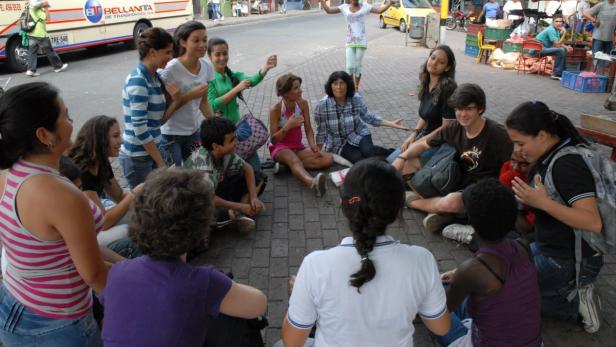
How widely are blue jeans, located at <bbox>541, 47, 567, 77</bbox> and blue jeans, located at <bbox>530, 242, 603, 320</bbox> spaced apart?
9.37m

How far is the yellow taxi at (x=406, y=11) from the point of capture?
18.6m

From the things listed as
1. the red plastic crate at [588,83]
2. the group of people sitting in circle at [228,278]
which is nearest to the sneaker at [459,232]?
the group of people sitting in circle at [228,278]

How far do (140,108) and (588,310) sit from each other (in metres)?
3.25

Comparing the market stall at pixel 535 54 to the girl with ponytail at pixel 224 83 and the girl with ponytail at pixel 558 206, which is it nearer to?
the girl with ponytail at pixel 224 83

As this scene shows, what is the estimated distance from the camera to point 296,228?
4.11 metres

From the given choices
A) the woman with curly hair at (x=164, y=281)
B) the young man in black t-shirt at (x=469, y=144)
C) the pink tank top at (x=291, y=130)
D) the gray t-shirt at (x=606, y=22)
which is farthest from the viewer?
the gray t-shirt at (x=606, y=22)

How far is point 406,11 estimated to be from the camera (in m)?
19.2

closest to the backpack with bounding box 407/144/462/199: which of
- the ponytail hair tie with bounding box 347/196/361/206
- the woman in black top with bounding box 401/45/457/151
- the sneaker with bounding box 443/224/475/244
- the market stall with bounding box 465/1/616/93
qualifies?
the sneaker with bounding box 443/224/475/244

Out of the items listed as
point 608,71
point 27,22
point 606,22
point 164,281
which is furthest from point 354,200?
point 27,22

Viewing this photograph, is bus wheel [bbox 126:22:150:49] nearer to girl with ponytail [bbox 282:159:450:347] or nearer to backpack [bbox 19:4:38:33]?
backpack [bbox 19:4:38:33]

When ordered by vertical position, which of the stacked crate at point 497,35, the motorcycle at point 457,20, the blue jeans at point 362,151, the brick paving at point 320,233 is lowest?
the brick paving at point 320,233

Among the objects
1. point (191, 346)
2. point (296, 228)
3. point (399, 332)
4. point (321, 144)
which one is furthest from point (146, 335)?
point (321, 144)

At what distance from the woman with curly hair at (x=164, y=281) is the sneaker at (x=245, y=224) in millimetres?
2229

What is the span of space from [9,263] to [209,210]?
884 millimetres
